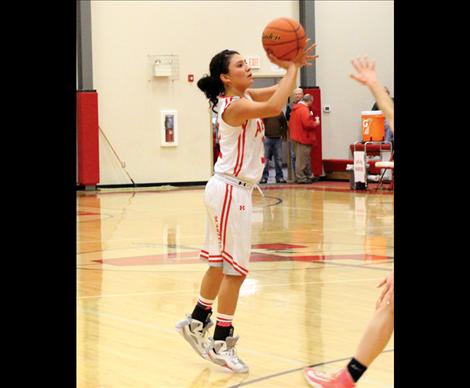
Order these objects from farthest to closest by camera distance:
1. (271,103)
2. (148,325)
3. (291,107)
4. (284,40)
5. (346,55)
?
1. (346,55)
2. (291,107)
3. (148,325)
4. (284,40)
5. (271,103)

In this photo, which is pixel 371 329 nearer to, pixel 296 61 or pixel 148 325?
pixel 296 61

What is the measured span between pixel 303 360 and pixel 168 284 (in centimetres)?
306

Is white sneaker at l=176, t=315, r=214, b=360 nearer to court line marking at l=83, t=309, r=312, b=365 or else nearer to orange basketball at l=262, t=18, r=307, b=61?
court line marking at l=83, t=309, r=312, b=365

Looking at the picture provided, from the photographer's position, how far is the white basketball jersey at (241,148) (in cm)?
544

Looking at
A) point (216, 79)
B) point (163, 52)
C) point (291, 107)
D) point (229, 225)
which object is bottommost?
point (229, 225)

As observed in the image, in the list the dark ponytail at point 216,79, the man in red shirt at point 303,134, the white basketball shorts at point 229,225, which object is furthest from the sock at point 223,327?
the man in red shirt at point 303,134

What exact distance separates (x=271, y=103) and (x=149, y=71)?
16.1 meters

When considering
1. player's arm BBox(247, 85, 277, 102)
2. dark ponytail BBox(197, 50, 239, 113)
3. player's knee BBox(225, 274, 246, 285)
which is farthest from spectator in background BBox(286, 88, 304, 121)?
player's knee BBox(225, 274, 246, 285)

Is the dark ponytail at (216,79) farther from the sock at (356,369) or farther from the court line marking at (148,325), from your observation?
the sock at (356,369)

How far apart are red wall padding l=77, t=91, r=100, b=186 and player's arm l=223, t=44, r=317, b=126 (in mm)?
15107

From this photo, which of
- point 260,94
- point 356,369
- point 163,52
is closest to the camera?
point 356,369

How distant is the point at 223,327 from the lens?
5.44 meters

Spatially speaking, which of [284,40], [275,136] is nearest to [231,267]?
[284,40]
